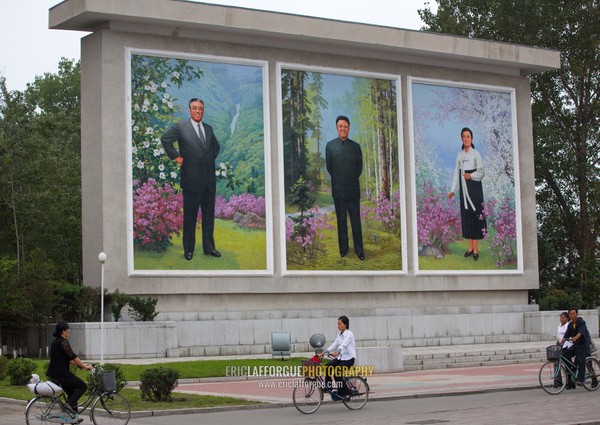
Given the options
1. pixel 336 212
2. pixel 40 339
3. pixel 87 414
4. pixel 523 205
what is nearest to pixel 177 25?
pixel 336 212

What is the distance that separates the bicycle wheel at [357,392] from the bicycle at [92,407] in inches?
180

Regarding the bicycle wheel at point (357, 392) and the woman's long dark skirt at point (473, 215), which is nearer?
the bicycle wheel at point (357, 392)

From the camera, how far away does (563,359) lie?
21328 mm

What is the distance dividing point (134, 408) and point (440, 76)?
90.7 ft

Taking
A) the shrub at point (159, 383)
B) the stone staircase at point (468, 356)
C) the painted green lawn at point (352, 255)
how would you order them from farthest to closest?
the painted green lawn at point (352, 255), the stone staircase at point (468, 356), the shrub at point (159, 383)

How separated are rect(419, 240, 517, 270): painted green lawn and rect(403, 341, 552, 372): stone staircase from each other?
443 cm

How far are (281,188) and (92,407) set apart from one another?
2302 cm

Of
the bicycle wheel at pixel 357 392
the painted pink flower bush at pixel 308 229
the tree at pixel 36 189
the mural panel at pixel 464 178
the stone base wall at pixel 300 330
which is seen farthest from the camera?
the tree at pixel 36 189

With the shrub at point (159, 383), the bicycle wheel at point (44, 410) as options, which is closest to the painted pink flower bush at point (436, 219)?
the shrub at point (159, 383)

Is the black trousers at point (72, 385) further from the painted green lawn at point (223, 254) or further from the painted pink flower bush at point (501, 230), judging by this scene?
the painted pink flower bush at point (501, 230)

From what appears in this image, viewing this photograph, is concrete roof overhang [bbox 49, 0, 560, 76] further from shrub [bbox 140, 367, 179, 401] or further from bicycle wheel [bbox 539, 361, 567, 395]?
bicycle wheel [bbox 539, 361, 567, 395]

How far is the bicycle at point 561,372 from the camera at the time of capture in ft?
69.5

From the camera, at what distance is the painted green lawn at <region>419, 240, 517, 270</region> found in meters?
41.5

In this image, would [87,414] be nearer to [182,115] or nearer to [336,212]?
[182,115]
